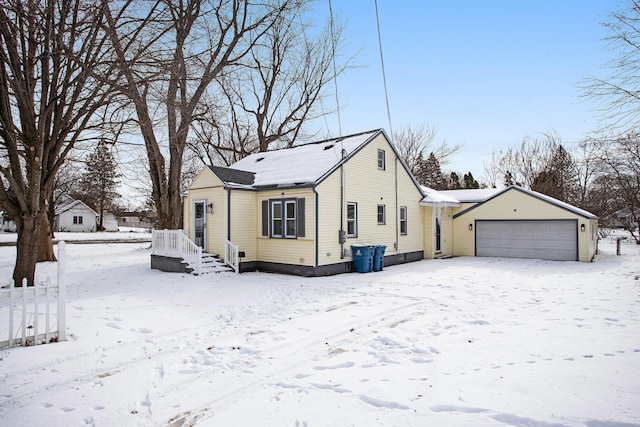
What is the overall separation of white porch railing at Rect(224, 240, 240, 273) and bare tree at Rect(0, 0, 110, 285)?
545 cm

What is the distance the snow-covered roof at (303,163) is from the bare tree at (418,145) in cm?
2032

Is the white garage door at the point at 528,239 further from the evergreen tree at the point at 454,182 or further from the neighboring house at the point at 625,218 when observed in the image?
the evergreen tree at the point at 454,182

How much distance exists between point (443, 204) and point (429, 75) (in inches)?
321

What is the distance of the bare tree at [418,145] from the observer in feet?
116

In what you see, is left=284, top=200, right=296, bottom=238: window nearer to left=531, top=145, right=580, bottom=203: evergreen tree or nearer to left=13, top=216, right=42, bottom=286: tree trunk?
left=13, top=216, right=42, bottom=286: tree trunk

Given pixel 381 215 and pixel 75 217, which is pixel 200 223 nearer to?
pixel 381 215

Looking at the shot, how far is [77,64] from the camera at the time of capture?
9359mm

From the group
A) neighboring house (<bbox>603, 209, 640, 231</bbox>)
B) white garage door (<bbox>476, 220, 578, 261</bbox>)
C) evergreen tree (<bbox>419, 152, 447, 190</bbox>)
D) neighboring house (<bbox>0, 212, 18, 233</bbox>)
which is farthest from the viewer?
neighboring house (<bbox>0, 212, 18, 233</bbox>)

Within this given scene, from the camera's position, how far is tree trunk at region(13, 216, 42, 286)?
10195 mm

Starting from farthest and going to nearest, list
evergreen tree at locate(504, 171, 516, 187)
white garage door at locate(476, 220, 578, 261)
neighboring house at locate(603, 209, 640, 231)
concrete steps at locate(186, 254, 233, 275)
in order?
evergreen tree at locate(504, 171, 516, 187)
neighboring house at locate(603, 209, 640, 231)
white garage door at locate(476, 220, 578, 261)
concrete steps at locate(186, 254, 233, 275)

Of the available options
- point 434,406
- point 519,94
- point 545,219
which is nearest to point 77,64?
point 434,406

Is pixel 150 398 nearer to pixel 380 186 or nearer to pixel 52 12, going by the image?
pixel 52 12

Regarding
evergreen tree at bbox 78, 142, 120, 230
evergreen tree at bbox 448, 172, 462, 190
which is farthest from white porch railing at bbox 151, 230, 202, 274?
evergreen tree at bbox 78, 142, 120, 230

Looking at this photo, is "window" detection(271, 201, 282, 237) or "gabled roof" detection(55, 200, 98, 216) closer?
"window" detection(271, 201, 282, 237)
